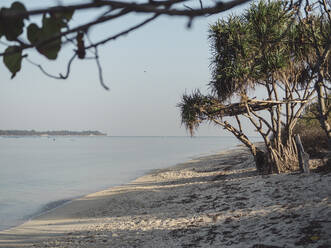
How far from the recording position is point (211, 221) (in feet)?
21.4

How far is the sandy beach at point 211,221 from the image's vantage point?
4871mm

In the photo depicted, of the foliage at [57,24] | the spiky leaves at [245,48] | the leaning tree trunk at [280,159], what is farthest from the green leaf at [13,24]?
the leaning tree trunk at [280,159]

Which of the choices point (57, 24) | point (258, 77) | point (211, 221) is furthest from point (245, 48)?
point (57, 24)

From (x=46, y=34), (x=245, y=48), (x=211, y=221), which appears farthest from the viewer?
(x=245, y=48)

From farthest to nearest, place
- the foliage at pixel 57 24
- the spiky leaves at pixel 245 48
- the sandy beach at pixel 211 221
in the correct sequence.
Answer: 1. the spiky leaves at pixel 245 48
2. the sandy beach at pixel 211 221
3. the foliage at pixel 57 24

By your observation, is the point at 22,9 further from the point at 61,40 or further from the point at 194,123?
the point at 194,123

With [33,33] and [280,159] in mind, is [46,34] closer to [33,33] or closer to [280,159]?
[33,33]

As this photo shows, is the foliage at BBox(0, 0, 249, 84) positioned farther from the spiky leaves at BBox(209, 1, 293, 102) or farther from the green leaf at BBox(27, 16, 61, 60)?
the spiky leaves at BBox(209, 1, 293, 102)

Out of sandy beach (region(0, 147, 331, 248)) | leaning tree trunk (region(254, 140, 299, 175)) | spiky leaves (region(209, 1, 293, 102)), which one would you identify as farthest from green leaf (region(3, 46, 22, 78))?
leaning tree trunk (region(254, 140, 299, 175))

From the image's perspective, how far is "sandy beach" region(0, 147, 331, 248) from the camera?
487 centimetres

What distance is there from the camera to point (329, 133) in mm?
3463

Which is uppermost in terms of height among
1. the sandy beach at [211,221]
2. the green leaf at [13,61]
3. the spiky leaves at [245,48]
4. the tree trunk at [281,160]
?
the spiky leaves at [245,48]

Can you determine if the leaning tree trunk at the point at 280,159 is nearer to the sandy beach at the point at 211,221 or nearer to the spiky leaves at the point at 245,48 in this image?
the sandy beach at the point at 211,221

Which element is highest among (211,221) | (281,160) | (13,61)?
(13,61)
